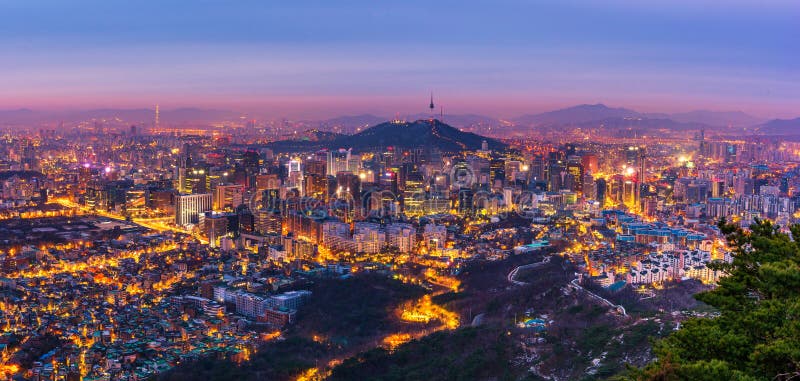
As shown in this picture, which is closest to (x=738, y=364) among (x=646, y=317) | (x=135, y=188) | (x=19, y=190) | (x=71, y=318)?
(x=646, y=317)

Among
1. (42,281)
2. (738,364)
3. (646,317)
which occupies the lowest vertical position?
(42,281)

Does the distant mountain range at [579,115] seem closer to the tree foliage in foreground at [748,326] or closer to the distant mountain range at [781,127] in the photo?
the distant mountain range at [781,127]

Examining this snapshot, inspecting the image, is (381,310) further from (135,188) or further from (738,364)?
(135,188)


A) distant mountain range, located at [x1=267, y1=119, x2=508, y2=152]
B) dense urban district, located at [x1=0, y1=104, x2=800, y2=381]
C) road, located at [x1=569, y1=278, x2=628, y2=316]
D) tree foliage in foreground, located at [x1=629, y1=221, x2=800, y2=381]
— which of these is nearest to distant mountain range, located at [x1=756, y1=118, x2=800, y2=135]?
dense urban district, located at [x1=0, y1=104, x2=800, y2=381]

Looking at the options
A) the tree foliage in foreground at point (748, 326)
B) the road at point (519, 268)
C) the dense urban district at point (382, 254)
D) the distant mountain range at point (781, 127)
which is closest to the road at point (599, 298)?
the dense urban district at point (382, 254)

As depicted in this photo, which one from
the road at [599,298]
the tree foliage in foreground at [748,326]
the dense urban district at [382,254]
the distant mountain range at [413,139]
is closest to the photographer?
the tree foliage in foreground at [748,326]

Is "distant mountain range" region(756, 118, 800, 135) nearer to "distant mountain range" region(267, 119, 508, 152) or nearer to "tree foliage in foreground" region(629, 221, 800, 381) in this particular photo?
"distant mountain range" region(267, 119, 508, 152)
